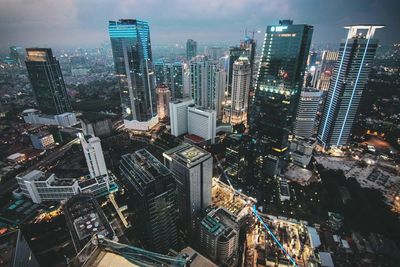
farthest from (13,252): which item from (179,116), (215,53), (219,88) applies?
(215,53)

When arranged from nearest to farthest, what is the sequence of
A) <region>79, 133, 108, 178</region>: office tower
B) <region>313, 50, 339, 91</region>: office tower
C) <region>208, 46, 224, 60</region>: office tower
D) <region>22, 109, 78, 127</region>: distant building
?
1. <region>79, 133, 108, 178</region>: office tower
2. <region>22, 109, 78, 127</region>: distant building
3. <region>313, 50, 339, 91</region>: office tower
4. <region>208, 46, 224, 60</region>: office tower

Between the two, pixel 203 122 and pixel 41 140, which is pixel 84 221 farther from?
pixel 41 140

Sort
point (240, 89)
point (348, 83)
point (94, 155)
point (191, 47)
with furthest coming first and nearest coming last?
point (191, 47) < point (240, 89) < point (348, 83) < point (94, 155)

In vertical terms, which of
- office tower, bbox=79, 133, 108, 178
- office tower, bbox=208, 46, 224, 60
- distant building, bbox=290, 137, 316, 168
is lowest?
distant building, bbox=290, 137, 316, 168

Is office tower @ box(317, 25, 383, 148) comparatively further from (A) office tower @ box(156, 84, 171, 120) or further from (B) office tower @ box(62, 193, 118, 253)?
(B) office tower @ box(62, 193, 118, 253)

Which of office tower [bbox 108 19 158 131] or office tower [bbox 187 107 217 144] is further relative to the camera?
office tower [bbox 108 19 158 131]

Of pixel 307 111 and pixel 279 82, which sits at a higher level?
pixel 279 82

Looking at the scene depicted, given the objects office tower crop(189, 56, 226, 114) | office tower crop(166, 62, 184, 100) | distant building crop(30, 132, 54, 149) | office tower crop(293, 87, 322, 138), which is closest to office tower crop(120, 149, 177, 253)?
distant building crop(30, 132, 54, 149)
